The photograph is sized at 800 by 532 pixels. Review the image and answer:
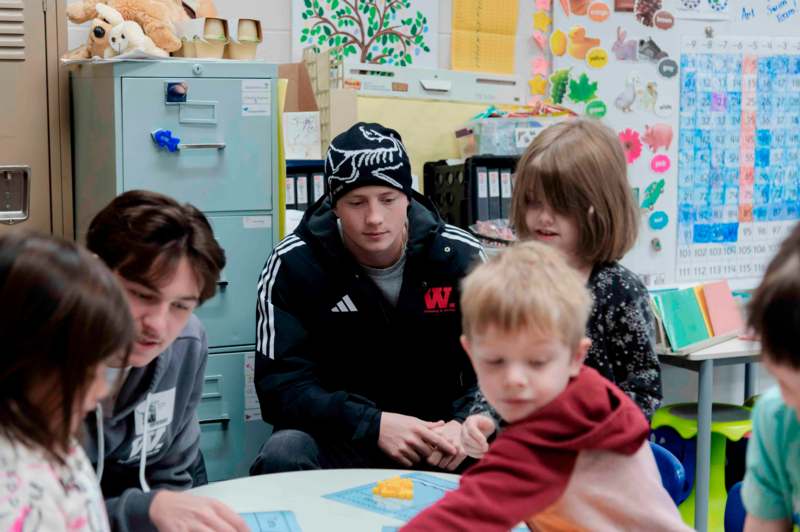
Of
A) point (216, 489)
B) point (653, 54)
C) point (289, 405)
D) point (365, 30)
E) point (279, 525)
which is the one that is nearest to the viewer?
point (279, 525)

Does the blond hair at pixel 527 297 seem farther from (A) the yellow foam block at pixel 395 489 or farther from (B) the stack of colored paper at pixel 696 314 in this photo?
(B) the stack of colored paper at pixel 696 314

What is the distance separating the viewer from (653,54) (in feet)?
13.3

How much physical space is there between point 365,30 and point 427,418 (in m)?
1.69

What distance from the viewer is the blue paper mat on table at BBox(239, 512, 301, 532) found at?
160 centimetres

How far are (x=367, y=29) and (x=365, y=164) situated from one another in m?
1.38

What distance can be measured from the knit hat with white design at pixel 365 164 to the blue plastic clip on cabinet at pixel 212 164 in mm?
524

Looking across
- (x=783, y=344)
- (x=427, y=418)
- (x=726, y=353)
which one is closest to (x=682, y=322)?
(x=726, y=353)

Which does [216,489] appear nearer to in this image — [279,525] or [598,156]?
[279,525]

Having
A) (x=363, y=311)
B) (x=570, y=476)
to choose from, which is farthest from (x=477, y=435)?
(x=363, y=311)

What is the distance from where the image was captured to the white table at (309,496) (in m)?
1.63

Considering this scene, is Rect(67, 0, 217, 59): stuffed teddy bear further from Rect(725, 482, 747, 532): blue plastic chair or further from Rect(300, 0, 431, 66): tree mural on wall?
Rect(725, 482, 747, 532): blue plastic chair

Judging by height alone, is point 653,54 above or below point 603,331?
above

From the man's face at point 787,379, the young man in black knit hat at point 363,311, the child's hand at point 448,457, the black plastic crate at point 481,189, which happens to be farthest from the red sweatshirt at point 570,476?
the black plastic crate at point 481,189

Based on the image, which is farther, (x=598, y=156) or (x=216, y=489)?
(x=598, y=156)
